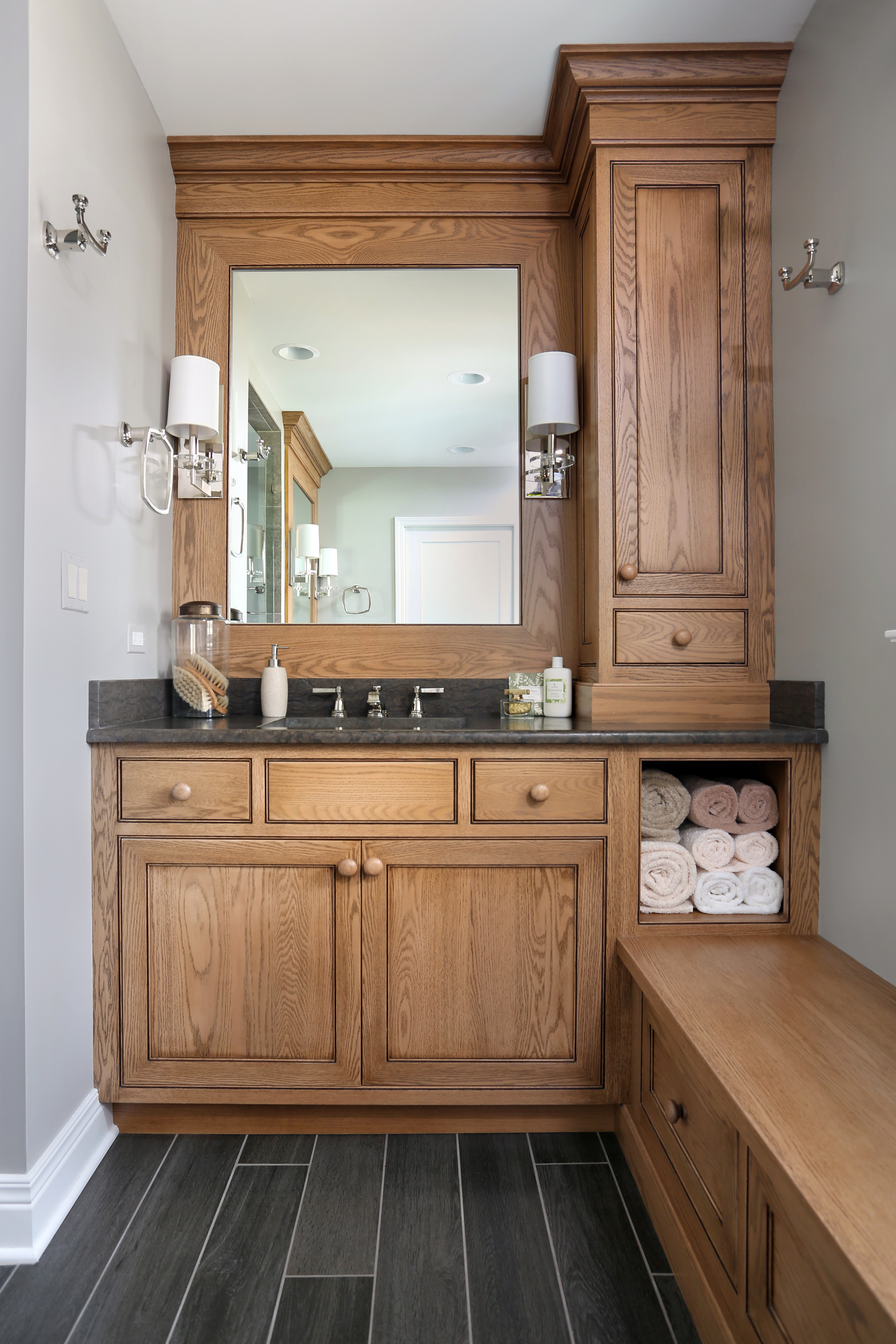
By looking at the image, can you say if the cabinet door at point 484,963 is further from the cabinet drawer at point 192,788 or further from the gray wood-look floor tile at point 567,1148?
the cabinet drawer at point 192,788

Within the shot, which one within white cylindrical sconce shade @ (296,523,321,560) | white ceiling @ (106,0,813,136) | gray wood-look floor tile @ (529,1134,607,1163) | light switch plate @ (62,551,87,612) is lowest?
gray wood-look floor tile @ (529,1134,607,1163)

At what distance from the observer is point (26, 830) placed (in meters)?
1.44

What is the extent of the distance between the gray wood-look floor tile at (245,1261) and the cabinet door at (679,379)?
5.11 ft

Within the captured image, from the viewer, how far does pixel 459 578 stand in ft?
7.59

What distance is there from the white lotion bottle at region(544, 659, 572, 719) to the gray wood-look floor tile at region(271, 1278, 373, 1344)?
1.30m

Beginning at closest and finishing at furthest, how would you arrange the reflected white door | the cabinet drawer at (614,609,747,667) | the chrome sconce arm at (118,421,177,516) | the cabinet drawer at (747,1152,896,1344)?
the cabinet drawer at (747,1152,896,1344) < the chrome sconce arm at (118,421,177,516) < the cabinet drawer at (614,609,747,667) < the reflected white door

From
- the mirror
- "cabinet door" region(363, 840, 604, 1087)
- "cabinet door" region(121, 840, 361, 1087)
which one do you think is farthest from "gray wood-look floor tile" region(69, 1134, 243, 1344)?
the mirror

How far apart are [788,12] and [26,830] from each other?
2.47 metres

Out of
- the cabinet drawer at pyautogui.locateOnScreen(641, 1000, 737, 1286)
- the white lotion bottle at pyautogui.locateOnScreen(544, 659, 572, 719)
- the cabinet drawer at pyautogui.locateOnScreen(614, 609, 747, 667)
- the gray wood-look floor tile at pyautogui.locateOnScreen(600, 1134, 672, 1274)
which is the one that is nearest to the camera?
the cabinet drawer at pyautogui.locateOnScreen(641, 1000, 737, 1286)

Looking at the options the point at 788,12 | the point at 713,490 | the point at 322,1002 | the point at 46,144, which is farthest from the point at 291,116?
the point at 322,1002

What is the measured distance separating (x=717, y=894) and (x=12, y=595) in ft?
5.16

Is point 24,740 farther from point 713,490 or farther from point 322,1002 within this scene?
point 713,490

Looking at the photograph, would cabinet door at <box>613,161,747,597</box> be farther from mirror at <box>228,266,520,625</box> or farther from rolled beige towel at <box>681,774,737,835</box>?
rolled beige towel at <box>681,774,737,835</box>

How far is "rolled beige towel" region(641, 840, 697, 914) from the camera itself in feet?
5.71
